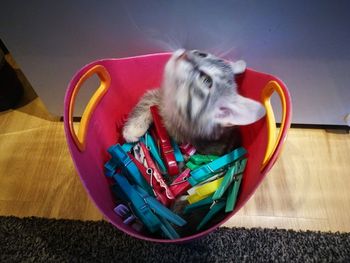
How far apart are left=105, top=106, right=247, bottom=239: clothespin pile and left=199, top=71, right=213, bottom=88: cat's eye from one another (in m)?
0.22

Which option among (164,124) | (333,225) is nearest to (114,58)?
(164,124)

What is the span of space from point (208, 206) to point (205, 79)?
0.33 meters

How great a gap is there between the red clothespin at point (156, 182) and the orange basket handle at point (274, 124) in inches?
11.3

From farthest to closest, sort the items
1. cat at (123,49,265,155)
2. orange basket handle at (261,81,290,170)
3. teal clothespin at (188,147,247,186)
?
teal clothespin at (188,147,247,186)
cat at (123,49,265,155)
orange basket handle at (261,81,290,170)

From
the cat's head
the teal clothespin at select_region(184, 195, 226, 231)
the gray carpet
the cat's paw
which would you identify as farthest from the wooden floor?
the cat's head

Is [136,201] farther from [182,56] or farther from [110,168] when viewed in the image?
[182,56]

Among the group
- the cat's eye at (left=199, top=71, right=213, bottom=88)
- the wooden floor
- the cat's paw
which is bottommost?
the wooden floor

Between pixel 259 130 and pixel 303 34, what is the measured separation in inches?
10.2

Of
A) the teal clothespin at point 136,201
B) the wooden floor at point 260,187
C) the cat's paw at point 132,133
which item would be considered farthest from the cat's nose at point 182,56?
the wooden floor at point 260,187

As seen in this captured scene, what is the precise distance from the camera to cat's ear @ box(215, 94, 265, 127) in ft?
2.19

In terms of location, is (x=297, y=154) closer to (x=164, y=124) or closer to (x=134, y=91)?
(x=164, y=124)

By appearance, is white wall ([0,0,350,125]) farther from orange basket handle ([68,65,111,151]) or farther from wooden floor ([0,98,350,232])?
wooden floor ([0,98,350,232])

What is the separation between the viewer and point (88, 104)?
78 cm

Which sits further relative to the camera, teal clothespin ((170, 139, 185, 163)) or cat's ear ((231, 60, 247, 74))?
teal clothespin ((170, 139, 185, 163))
